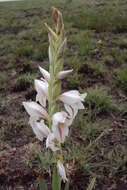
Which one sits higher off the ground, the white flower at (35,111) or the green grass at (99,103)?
the white flower at (35,111)

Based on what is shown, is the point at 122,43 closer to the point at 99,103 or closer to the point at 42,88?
the point at 99,103

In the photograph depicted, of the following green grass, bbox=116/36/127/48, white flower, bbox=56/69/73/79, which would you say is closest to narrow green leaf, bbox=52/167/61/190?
white flower, bbox=56/69/73/79

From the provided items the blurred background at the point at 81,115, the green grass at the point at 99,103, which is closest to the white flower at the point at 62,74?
the blurred background at the point at 81,115

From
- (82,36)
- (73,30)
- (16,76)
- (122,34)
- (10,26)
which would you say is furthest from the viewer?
(10,26)

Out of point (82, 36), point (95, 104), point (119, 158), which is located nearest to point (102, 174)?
point (119, 158)

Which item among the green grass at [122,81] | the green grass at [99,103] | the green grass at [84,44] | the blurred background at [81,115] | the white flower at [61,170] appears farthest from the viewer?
the green grass at [84,44]

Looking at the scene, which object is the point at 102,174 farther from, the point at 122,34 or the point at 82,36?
the point at 122,34

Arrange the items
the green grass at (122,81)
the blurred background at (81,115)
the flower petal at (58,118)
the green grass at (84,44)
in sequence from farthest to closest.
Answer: the green grass at (84,44) → the green grass at (122,81) → the blurred background at (81,115) → the flower petal at (58,118)

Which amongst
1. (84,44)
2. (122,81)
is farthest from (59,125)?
(84,44)

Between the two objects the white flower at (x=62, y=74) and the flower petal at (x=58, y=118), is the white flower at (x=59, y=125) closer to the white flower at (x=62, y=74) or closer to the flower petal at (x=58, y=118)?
the flower petal at (x=58, y=118)
